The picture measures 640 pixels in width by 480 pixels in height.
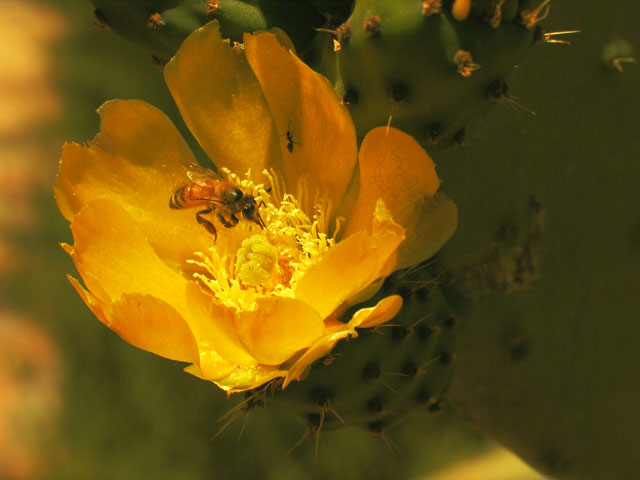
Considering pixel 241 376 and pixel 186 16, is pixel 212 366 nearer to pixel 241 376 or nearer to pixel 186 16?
pixel 241 376

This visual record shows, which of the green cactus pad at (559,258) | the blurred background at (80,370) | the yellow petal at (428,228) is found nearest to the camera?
the yellow petal at (428,228)

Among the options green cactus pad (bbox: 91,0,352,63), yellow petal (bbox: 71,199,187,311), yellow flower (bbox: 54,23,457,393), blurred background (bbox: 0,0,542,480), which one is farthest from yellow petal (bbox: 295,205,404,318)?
blurred background (bbox: 0,0,542,480)

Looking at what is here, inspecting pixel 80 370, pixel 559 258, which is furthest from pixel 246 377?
pixel 80 370

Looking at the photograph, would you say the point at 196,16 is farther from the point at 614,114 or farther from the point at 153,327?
the point at 614,114

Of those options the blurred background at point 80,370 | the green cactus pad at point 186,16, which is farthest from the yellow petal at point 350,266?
the blurred background at point 80,370

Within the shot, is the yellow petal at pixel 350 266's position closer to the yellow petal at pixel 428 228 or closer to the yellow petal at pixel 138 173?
the yellow petal at pixel 428 228

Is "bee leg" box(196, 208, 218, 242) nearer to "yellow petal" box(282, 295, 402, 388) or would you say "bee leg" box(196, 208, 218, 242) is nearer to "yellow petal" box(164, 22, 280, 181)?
"yellow petal" box(164, 22, 280, 181)
